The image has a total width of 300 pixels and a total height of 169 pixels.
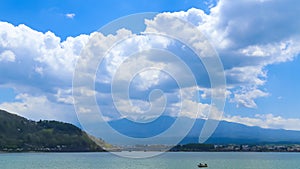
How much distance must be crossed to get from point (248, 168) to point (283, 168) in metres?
12.9

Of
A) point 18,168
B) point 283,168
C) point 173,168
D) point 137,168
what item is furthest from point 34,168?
point 283,168

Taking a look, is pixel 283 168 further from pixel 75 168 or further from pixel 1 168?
pixel 1 168

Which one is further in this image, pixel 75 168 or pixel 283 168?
pixel 283 168

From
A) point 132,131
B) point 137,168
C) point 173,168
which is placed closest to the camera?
point 132,131

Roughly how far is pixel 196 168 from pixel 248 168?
14.8 meters

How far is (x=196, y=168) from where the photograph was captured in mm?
121375

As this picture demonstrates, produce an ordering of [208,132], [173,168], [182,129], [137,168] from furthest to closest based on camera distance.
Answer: [173,168] < [137,168] < [208,132] < [182,129]

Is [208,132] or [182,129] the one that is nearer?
[182,129]

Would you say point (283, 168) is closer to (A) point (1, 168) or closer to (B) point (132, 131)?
(B) point (132, 131)

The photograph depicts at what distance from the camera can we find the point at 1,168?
115625mm

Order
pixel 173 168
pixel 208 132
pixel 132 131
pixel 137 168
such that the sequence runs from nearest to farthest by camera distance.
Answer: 1. pixel 208 132
2. pixel 132 131
3. pixel 137 168
4. pixel 173 168

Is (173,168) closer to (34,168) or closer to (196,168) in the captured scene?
(196,168)

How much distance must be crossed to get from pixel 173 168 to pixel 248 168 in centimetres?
2153

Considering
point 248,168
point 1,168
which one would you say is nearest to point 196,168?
point 248,168
